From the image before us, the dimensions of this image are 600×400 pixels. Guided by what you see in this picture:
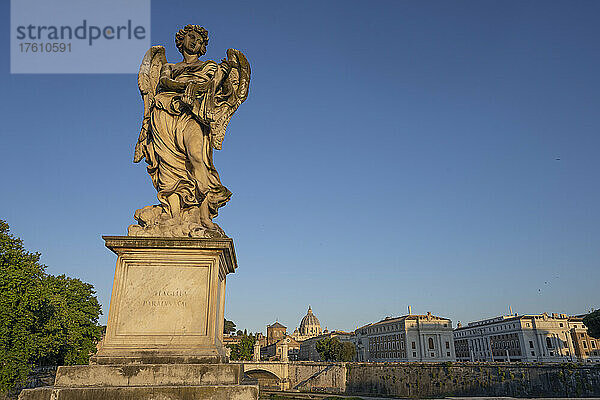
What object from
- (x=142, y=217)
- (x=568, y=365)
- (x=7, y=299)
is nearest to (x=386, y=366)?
(x=568, y=365)

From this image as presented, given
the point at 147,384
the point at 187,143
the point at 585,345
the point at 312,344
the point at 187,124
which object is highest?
the point at 312,344

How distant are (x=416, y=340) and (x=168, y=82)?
135 m

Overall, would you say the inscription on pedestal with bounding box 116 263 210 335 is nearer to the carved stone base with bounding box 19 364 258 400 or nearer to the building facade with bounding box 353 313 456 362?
the carved stone base with bounding box 19 364 258 400

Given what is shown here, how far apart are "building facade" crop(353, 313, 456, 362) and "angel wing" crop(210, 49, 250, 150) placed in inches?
5170

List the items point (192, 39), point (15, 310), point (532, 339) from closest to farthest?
1. point (192, 39)
2. point (15, 310)
3. point (532, 339)

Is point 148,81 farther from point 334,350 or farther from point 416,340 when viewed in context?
point 416,340

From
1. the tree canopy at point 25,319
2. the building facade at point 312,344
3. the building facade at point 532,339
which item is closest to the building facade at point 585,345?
the building facade at point 532,339

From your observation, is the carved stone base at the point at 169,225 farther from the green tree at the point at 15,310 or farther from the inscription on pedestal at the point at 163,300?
the green tree at the point at 15,310

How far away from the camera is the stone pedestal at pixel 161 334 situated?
473 cm

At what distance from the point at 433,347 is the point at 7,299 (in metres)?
129

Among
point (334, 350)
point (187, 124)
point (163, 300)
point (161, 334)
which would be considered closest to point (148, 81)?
point (187, 124)

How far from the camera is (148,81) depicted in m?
7.12

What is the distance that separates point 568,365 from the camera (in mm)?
55375

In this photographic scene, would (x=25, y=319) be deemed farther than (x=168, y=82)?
Yes
